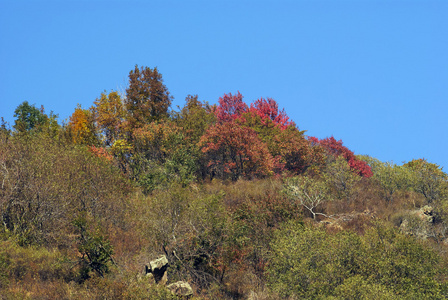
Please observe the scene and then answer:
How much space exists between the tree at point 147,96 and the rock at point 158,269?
30022 millimetres

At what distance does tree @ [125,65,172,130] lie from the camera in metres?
55.9

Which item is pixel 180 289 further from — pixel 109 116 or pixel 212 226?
pixel 109 116

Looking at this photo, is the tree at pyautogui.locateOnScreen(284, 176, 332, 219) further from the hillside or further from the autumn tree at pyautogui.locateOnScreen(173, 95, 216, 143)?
the autumn tree at pyautogui.locateOnScreen(173, 95, 216, 143)

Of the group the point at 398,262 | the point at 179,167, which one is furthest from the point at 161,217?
the point at 179,167

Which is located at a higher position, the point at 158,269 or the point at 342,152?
the point at 342,152

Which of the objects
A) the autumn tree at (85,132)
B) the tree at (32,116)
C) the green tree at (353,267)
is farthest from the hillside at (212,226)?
the tree at (32,116)

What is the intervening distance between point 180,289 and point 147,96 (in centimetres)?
3531

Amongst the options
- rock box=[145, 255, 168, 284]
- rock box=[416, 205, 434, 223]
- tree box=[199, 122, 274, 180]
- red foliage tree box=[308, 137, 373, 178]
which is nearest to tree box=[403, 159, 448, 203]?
rock box=[416, 205, 434, 223]

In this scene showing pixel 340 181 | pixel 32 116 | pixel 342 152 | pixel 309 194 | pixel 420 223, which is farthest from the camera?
pixel 32 116

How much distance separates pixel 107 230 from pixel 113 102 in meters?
26.3

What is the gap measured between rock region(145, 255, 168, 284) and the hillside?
0.10m

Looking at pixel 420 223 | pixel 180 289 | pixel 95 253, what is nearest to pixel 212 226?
pixel 180 289

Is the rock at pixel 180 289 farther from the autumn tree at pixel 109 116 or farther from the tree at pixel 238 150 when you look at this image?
the autumn tree at pixel 109 116

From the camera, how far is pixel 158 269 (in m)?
26.6
